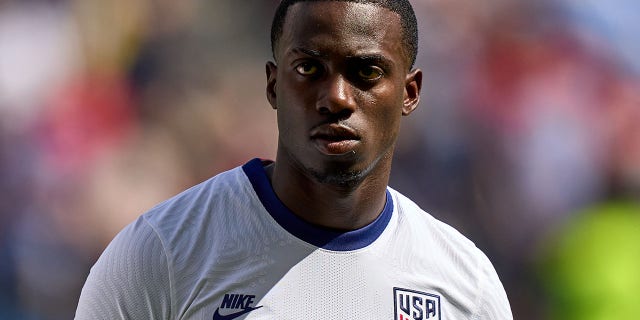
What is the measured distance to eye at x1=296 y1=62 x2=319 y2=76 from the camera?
2.24 metres

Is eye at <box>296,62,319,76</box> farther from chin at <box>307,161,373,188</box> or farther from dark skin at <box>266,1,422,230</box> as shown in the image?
chin at <box>307,161,373,188</box>

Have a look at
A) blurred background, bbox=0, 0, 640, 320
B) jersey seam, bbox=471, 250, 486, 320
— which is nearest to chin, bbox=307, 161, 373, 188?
jersey seam, bbox=471, 250, 486, 320

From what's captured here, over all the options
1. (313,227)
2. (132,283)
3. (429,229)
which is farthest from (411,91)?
(132,283)

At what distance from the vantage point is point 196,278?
2.17m

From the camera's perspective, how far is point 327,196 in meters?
2.36

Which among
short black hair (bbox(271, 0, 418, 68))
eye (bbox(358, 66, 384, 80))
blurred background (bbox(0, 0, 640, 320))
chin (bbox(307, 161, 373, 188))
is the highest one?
short black hair (bbox(271, 0, 418, 68))

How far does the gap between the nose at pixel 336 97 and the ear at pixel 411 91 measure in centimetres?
33

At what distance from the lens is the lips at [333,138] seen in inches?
85.6

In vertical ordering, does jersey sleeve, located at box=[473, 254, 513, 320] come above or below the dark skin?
below

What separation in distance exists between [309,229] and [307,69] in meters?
0.44

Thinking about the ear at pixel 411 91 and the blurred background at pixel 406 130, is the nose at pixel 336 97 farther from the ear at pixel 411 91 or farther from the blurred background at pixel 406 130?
the blurred background at pixel 406 130

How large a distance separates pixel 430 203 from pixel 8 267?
7.05 ft

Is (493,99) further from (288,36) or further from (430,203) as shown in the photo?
(288,36)

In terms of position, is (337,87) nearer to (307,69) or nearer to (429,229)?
(307,69)
